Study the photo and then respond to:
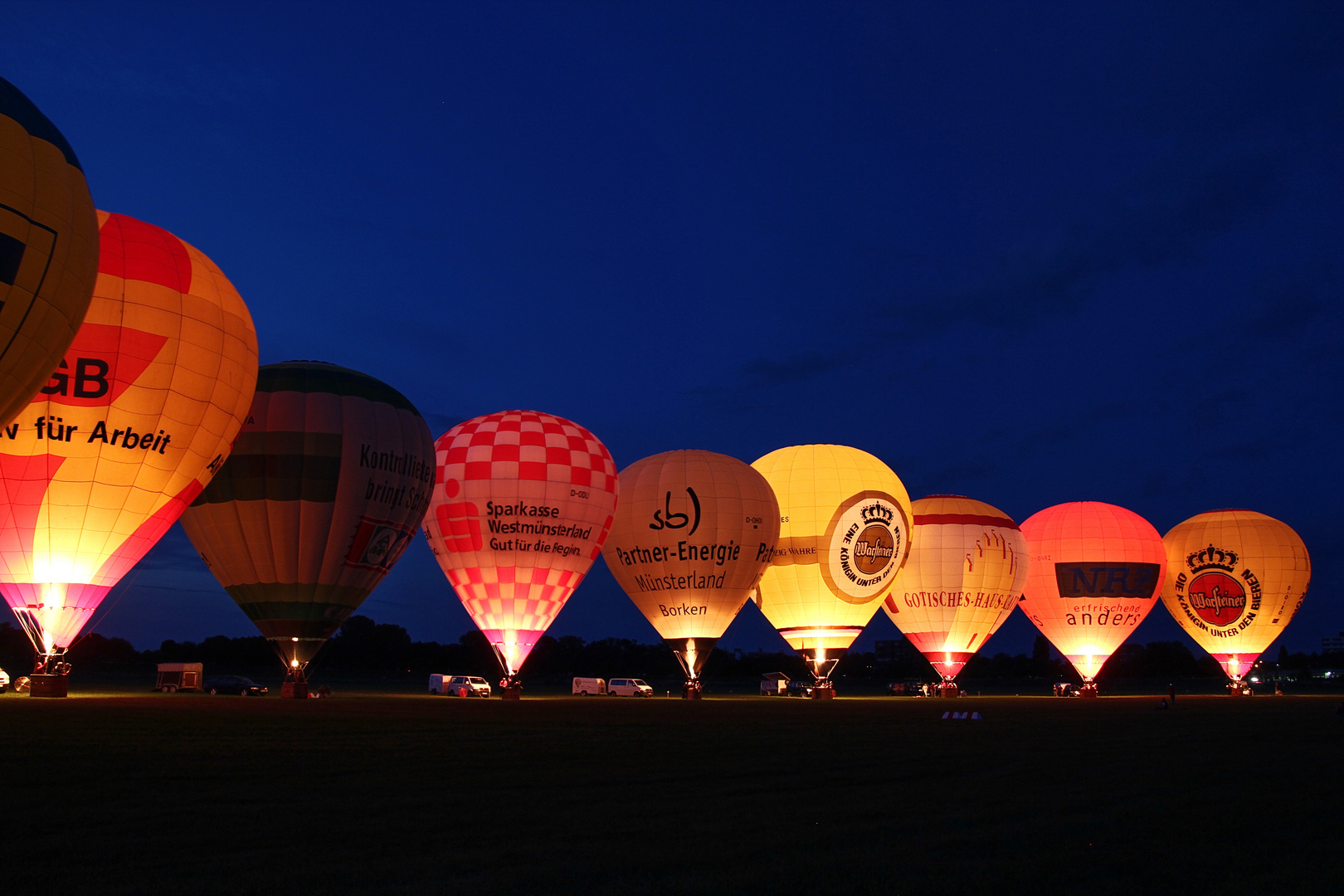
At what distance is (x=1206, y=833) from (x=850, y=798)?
7.99ft

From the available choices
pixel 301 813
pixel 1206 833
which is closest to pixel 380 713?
pixel 301 813

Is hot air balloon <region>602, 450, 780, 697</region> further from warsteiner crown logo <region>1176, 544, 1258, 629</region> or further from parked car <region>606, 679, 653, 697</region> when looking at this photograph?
warsteiner crown logo <region>1176, 544, 1258, 629</region>

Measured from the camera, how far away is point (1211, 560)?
42219 millimetres

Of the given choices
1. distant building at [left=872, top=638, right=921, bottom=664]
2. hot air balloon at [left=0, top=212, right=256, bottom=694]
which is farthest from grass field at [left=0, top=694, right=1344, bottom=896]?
distant building at [left=872, top=638, right=921, bottom=664]

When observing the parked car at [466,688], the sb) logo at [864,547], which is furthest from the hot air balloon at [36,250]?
the sb) logo at [864,547]

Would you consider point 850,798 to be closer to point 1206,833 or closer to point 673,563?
point 1206,833

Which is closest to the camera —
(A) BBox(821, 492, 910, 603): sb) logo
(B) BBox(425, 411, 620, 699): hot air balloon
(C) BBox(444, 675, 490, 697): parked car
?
(B) BBox(425, 411, 620, 699): hot air balloon

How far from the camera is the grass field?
5.56m

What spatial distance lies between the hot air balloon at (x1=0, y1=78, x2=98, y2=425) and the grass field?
14.0ft

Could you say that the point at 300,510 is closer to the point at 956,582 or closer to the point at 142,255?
the point at 142,255

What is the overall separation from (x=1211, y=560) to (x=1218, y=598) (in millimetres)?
1489

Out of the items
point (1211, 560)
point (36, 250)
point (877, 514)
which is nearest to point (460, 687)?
point (877, 514)

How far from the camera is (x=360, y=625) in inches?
3295

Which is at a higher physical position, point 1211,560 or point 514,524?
point 1211,560
